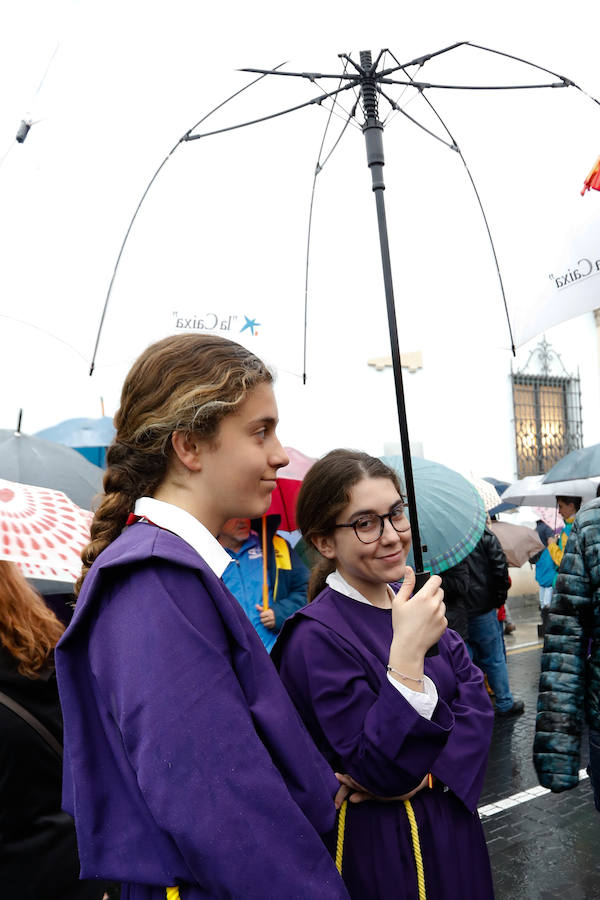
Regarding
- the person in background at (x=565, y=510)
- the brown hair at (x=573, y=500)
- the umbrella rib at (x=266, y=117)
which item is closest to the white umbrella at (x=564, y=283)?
the umbrella rib at (x=266, y=117)

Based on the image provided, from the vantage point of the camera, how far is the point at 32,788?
6.66 feet

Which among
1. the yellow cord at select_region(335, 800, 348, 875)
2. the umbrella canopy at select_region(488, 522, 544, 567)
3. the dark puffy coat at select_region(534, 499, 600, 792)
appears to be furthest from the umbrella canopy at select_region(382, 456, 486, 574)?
the umbrella canopy at select_region(488, 522, 544, 567)

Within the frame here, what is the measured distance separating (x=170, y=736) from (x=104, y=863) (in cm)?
26

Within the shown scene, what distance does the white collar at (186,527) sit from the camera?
1268 mm

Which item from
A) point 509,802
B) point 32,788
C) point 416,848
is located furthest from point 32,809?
point 509,802

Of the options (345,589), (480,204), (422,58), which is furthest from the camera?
→ (480,204)

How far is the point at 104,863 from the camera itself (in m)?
1.11

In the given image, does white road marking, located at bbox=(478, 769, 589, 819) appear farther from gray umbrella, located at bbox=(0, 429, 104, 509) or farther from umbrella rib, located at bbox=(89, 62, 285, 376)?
umbrella rib, located at bbox=(89, 62, 285, 376)

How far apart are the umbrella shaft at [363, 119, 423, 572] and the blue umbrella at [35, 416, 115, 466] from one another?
5.81 meters

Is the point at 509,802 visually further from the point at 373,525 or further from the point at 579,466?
the point at 579,466

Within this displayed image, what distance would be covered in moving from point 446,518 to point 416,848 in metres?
1.67

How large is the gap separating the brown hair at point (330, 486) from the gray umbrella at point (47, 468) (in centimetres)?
166

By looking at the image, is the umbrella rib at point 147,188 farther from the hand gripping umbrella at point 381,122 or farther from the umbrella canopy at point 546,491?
the umbrella canopy at point 546,491

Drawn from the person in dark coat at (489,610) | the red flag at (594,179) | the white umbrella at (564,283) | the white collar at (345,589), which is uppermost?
the red flag at (594,179)
